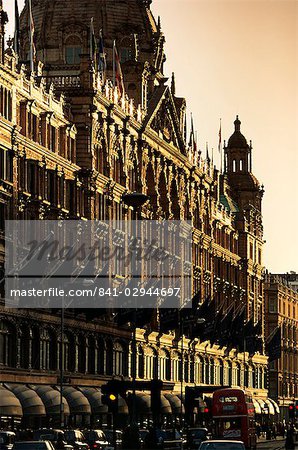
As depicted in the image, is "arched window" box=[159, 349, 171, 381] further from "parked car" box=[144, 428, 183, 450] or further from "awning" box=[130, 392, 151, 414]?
"parked car" box=[144, 428, 183, 450]

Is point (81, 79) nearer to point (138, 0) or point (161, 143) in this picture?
point (161, 143)

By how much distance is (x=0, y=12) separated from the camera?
A: 100188 mm

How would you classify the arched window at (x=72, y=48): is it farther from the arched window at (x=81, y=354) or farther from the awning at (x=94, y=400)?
the awning at (x=94, y=400)

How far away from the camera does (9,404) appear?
9638cm

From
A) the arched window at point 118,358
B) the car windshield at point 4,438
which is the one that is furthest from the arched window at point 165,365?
the car windshield at point 4,438

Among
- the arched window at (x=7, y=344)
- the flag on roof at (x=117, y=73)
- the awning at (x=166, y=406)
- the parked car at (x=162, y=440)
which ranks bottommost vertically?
the parked car at (x=162, y=440)

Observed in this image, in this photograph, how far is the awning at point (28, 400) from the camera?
100562 millimetres

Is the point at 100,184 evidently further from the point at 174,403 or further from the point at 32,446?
the point at 32,446

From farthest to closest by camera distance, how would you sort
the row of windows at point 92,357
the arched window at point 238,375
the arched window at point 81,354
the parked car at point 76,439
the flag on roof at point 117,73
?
the arched window at point 238,375, the flag on roof at point 117,73, the arched window at point 81,354, the row of windows at point 92,357, the parked car at point 76,439

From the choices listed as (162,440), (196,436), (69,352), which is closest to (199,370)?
(69,352)

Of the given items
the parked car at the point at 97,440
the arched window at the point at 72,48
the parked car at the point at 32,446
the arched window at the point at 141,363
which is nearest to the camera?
the parked car at the point at 32,446

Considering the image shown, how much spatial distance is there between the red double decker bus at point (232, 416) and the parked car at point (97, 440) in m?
14.3

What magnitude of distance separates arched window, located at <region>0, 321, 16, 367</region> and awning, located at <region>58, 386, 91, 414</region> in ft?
28.9

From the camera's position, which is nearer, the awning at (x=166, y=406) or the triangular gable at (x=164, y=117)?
the awning at (x=166, y=406)
